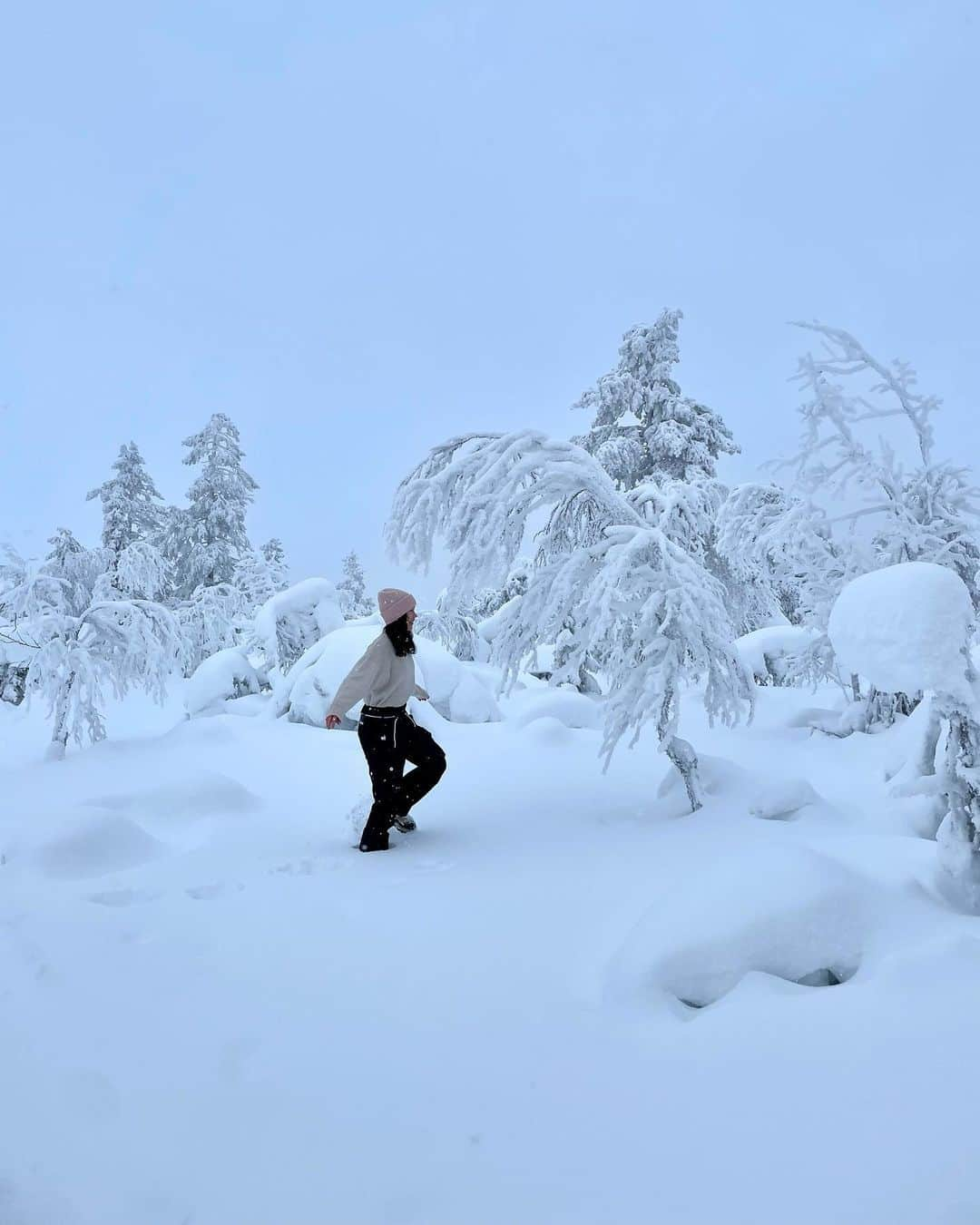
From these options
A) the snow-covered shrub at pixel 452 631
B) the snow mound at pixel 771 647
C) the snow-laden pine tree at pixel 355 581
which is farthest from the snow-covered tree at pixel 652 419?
the snow-laden pine tree at pixel 355 581

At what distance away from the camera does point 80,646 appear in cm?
1028

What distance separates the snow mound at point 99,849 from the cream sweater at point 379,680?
1.51 metres

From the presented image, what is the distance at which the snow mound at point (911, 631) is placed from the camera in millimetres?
2684

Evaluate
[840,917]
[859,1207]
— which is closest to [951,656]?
[840,917]

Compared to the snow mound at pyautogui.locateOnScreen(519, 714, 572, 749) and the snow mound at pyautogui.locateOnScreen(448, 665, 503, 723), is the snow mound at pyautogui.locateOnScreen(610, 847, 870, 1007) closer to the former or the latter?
the snow mound at pyautogui.locateOnScreen(519, 714, 572, 749)

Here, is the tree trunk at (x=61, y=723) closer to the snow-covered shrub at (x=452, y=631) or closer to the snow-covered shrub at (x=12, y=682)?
the snow-covered shrub at (x=12, y=682)

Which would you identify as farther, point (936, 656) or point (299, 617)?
point (299, 617)

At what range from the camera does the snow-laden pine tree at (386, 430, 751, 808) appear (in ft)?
15.3

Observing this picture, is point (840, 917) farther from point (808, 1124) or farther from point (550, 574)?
point (550, 574)

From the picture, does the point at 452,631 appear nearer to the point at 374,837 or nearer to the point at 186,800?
the point at 186,800

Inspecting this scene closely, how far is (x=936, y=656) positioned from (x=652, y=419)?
16742mm

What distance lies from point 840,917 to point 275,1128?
200 cm

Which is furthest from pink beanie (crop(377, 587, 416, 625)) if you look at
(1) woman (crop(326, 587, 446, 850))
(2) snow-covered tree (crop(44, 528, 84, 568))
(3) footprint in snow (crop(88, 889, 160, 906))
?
(2) snow-covered tree (crop(44, 528, 84, 568))

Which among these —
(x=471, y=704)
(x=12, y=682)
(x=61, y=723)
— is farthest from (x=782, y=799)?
(x=12, y=682)
